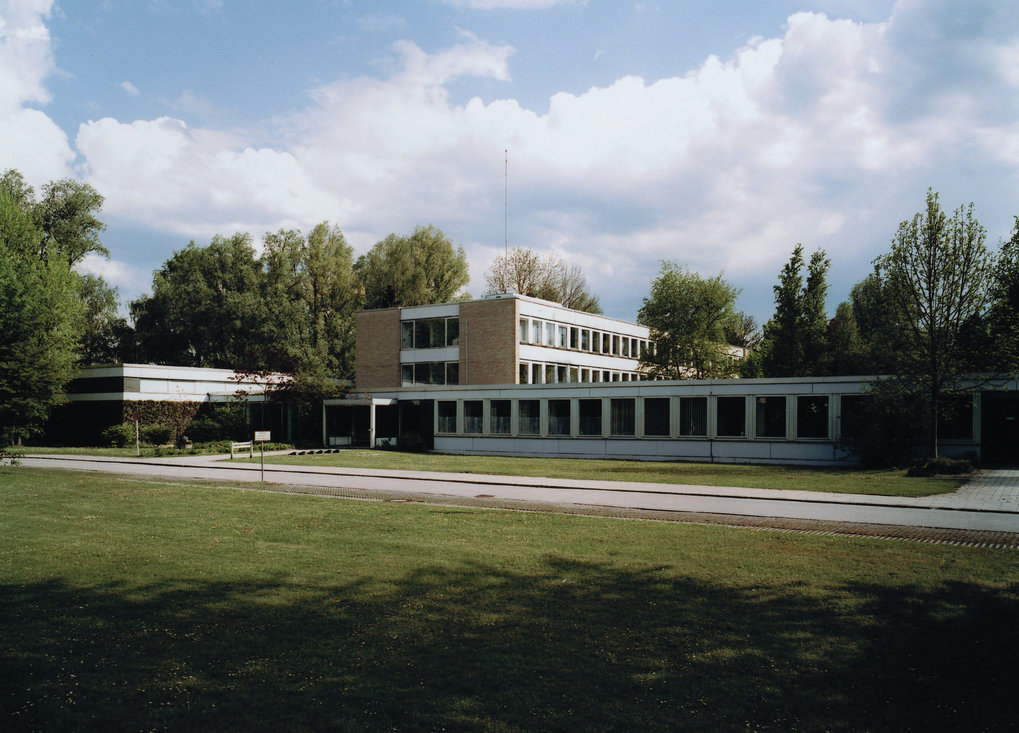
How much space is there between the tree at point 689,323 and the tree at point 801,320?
8.91m

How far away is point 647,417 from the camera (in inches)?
1441

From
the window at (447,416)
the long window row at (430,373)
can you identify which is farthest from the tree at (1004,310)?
the long window row at (430,373)

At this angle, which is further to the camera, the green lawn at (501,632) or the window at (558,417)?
the window at (558,417)

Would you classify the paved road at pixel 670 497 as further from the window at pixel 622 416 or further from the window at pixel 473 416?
the window at pixel 473 416

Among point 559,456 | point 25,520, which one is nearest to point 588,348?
point 559,456

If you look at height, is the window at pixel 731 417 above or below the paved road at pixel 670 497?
above

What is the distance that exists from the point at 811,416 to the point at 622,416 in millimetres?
9125

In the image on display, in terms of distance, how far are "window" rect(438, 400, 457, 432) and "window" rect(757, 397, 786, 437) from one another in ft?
56.1

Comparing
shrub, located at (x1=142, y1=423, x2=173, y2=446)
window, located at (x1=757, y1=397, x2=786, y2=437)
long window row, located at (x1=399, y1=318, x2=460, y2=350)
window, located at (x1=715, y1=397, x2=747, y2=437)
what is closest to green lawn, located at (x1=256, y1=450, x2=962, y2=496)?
window, located at (x1=715, y1=397, x2=747, y2=437)

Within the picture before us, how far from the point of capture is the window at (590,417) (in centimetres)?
3831

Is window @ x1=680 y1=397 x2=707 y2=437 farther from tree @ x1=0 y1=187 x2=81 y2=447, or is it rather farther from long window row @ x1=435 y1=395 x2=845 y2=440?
tree @ x1=0 y1=187 x2=81 y2=447

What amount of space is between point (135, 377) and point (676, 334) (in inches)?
1557

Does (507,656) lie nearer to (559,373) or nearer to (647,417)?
(647,417)

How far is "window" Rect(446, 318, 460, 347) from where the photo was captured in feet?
168
